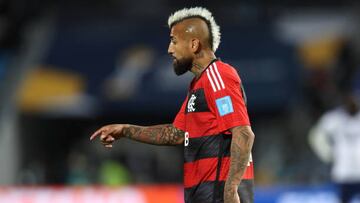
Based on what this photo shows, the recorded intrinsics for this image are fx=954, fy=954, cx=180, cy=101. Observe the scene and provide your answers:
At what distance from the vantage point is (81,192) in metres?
13.3

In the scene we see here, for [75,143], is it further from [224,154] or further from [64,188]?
[224,154]

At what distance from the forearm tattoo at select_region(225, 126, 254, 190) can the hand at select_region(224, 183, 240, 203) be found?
0.03 m

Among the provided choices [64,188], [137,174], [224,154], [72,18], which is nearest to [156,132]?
[224,154]

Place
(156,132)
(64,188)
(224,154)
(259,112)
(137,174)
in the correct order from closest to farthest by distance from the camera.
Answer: (224,154) → (156,132) → (64,188) → (137,174) → (259,112)

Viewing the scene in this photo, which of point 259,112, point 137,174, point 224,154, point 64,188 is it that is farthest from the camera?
point 259,112

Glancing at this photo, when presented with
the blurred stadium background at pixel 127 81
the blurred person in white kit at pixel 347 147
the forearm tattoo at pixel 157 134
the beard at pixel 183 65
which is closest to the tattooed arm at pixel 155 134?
the forearm tattoo at pixel 157 134

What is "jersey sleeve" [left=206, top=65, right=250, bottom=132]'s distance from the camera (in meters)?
5.80

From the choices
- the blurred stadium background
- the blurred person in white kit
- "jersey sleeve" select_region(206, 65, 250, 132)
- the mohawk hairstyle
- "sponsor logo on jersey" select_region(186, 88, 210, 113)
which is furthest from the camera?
the blurred stadium background

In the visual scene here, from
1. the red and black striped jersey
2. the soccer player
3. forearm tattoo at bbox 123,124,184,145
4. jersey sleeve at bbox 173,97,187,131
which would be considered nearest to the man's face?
the soccer player

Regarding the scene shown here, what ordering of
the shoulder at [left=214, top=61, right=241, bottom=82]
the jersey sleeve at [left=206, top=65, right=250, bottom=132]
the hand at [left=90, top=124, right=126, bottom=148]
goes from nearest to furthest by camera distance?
the jersey sleeve at [left=206, top=65, right=250, bottom=132] → the shoulder at [left=214, top=61, right=241, bottom=82] → the hand at [left=90, top=124, right=126, bottom=148]

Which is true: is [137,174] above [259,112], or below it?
below

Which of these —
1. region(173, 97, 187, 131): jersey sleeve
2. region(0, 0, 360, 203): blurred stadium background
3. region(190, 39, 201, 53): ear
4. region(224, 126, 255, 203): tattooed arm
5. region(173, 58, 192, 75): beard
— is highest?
region(0, 0, 360, 203): blurred stadium background

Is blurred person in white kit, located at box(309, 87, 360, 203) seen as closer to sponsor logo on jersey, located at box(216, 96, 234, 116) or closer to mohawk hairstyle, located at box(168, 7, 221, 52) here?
mohawk hairstyle, located at box(168, 7, 221, 52)

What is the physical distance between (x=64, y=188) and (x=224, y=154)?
7571 mm
